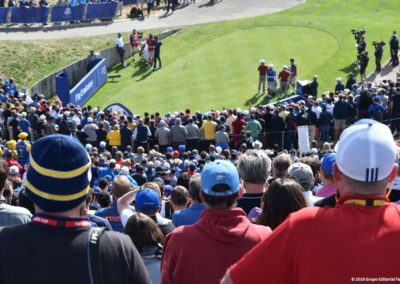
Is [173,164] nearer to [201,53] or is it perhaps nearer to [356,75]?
[356,75]

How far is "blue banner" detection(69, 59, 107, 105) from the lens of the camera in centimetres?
3206

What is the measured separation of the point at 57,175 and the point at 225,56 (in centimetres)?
3485

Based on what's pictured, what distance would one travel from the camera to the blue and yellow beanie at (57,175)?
385cm

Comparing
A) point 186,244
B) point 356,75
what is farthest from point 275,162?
point 356,75

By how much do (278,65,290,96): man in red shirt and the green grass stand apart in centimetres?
105

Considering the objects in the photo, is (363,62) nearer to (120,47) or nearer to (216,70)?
(216,70)

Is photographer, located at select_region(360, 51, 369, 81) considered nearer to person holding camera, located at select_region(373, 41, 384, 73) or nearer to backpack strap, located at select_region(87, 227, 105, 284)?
person holding camera, located at select_region(373, 41, 384, 73)

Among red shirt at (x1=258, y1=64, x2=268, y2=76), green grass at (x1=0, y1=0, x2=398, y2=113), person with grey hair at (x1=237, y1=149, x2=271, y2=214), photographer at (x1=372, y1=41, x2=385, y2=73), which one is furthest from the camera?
green grass at (x1=0, y1=0, x2=398, y2=113)

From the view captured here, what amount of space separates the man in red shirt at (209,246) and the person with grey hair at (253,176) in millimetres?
1565

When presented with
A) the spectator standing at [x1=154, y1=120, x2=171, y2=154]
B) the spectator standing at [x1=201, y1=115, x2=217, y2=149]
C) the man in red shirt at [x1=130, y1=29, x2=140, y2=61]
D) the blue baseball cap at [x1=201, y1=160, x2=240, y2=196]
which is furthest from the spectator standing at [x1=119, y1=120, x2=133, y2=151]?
the man in red shirt at [x1=130, y1=29, x2=140, y2=61]

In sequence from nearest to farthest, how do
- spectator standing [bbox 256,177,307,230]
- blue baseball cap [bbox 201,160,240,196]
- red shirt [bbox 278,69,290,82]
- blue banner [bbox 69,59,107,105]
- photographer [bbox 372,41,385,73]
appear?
blue baseball cap [bbox 201,160,240,196], spectator standing [bbox 256,177,307,230], red shirt [bbox 278,69,290,82], blue banner [bbox 69,59,107,105], photographer [bbox 372,41,385,73]

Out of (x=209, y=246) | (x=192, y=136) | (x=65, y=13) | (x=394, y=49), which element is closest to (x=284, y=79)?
(x=394, y=49)

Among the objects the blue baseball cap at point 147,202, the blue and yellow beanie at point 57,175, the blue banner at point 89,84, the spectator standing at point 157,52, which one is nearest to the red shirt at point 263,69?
the spectator standing at point 157,52

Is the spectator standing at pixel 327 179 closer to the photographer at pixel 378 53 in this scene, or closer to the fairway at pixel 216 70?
the fairway at pixel 216 70
